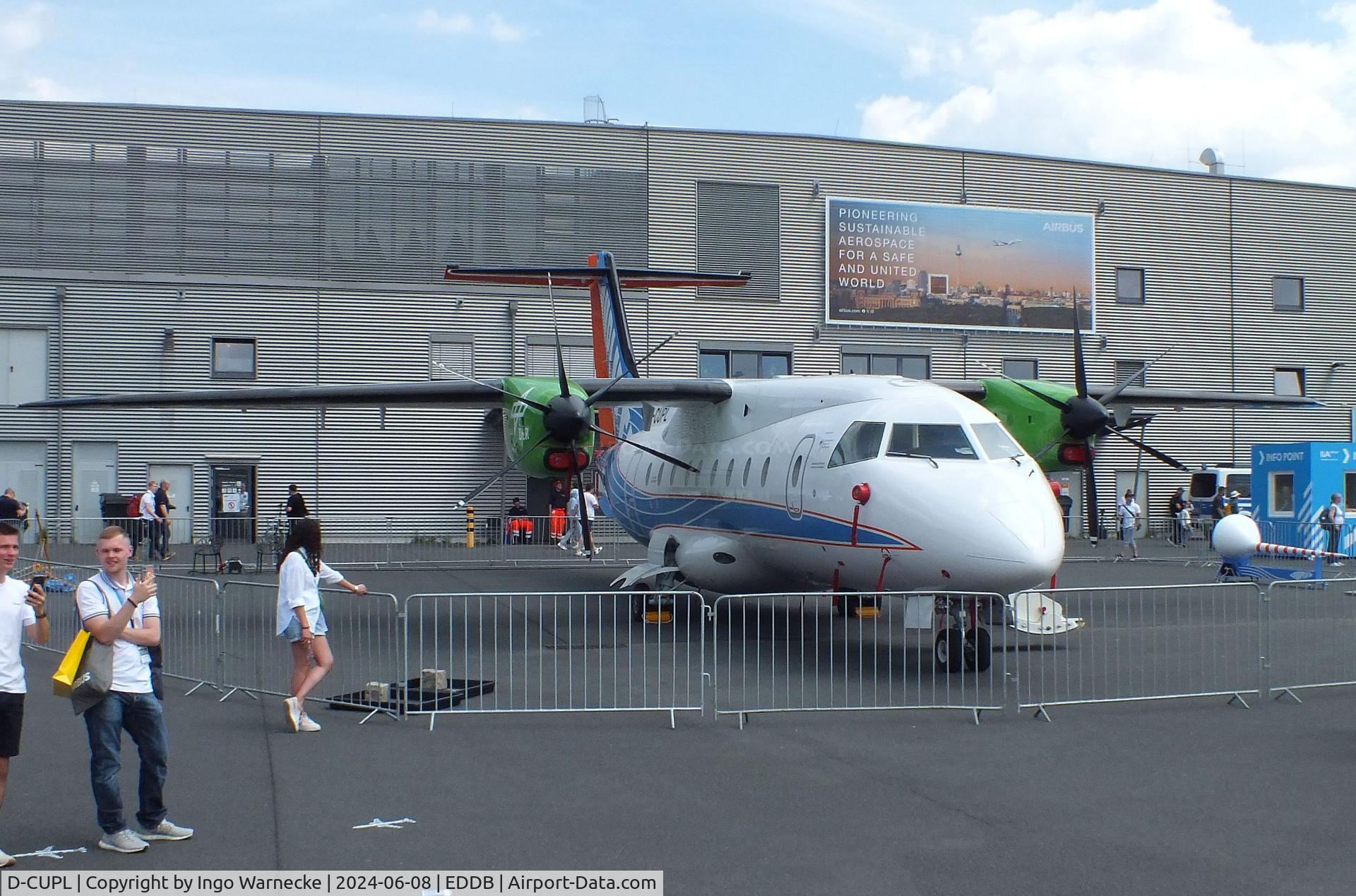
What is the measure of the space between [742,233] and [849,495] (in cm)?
2574

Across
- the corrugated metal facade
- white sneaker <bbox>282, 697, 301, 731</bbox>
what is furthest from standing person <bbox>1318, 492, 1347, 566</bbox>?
white sneaker <bbox>282, 697, 301, 731</bbox>

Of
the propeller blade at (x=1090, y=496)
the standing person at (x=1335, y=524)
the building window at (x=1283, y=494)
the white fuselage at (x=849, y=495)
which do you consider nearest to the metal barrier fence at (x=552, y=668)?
the white fuselage at (x=849, y=495)

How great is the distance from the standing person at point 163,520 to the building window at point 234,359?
6.86 metres

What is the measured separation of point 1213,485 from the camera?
38.5 m

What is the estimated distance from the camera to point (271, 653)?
1186cm

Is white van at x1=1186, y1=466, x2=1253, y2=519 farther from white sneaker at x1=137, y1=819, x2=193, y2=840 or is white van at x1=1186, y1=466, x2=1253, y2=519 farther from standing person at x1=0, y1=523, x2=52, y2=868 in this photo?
standing person at x1=0, y1=523, x2=52, y2=868

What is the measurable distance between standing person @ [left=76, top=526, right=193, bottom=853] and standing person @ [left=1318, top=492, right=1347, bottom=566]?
25771 mm

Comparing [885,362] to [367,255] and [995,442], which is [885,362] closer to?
[367,255]

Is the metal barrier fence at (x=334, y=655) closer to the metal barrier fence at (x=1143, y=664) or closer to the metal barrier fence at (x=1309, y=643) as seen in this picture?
the metal barrier fence at (x=1143, y=664)

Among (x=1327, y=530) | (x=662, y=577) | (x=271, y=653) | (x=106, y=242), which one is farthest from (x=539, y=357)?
(x=271, y=653)

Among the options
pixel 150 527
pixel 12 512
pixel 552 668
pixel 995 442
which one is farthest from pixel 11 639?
pixel 150 527

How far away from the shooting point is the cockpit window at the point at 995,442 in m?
12.1

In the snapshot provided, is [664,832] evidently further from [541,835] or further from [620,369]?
[620,369]

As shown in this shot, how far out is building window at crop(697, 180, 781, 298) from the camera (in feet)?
121
